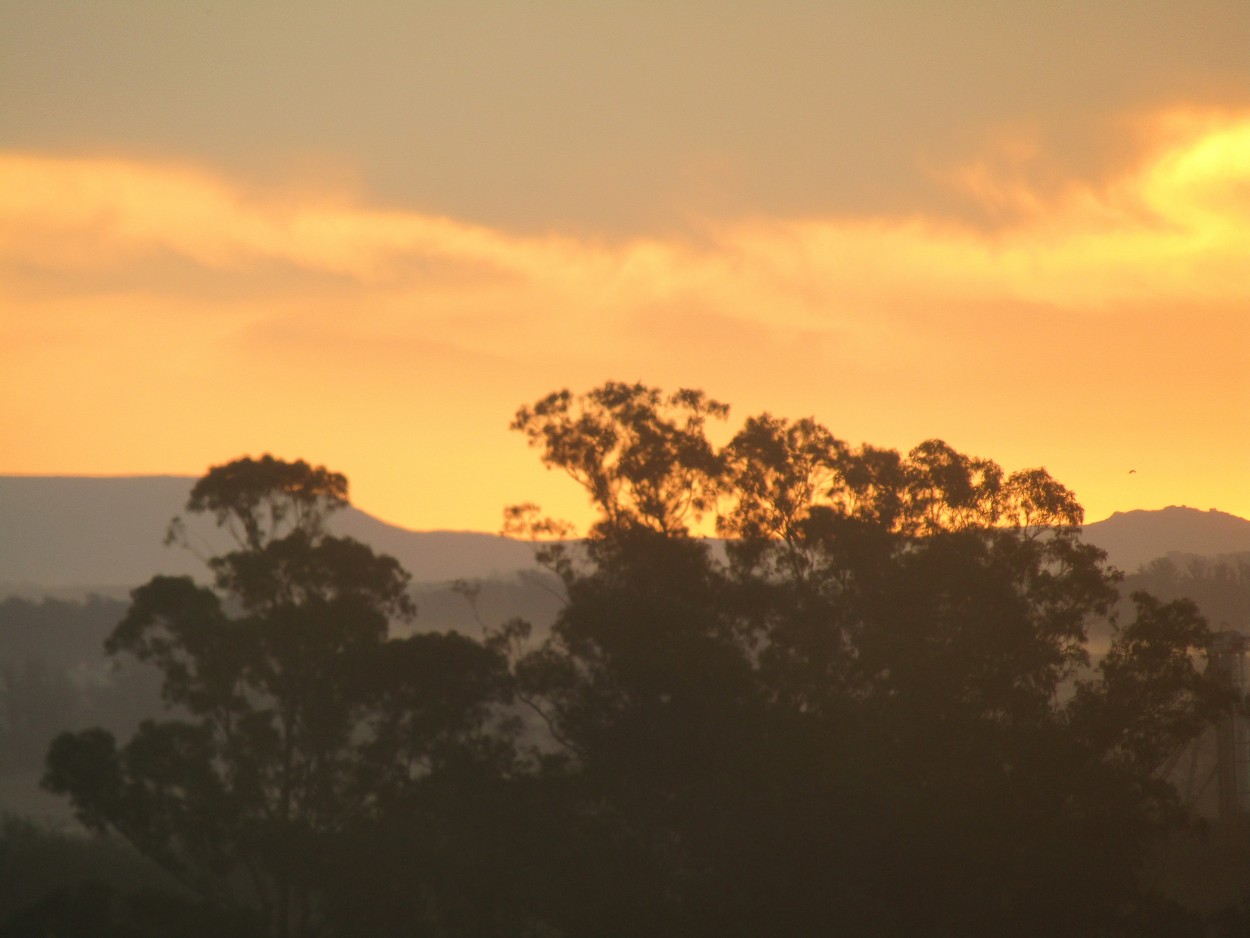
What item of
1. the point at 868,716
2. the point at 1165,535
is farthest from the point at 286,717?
the point at 1165,535

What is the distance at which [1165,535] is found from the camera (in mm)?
102438

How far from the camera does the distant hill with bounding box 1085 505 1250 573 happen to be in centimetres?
9931

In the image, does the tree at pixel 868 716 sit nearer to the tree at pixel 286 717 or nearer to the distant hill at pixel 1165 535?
the tree at pixel 286 717

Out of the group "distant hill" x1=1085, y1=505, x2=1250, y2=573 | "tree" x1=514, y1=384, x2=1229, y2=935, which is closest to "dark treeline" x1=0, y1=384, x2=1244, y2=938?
"tree" x1=514, y1=384, x2=1229, y2=935

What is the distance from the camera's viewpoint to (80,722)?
74.8m

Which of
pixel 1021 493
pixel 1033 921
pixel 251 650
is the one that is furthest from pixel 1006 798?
pixel 251 650

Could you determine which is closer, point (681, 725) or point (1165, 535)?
point (681, 725)

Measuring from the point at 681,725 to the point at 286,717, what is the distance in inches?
345

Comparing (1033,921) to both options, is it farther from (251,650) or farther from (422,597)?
(422,597)

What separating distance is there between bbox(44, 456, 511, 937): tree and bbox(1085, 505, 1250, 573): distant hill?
7479cm

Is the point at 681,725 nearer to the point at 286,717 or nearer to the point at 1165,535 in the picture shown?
the point at 286,717

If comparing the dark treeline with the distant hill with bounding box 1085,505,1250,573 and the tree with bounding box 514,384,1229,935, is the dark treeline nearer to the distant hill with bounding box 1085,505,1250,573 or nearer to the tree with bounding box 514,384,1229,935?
the tree with bounding box 514,384,1229,935

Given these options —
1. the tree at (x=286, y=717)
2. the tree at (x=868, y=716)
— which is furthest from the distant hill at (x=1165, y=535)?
the tree at (x=286, y=717)

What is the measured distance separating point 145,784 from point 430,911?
21.1 ft
